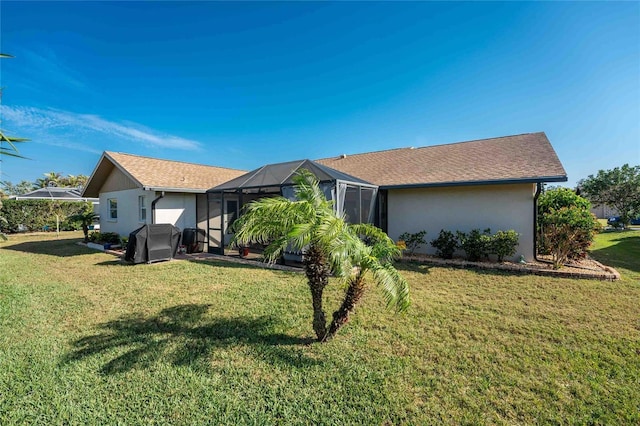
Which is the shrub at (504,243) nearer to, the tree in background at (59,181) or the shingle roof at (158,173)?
the shingle roof at (158,173)

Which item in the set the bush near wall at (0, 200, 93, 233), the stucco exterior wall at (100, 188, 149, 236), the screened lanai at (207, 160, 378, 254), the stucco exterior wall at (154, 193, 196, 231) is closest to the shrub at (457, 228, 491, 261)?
the screened lanai at (207, 160, 378, 254)

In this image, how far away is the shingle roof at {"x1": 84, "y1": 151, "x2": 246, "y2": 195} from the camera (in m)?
12.4

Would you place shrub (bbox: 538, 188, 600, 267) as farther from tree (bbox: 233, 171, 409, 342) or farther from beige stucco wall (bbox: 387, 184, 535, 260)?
tree (bbox: 233, 171, 409, 342)

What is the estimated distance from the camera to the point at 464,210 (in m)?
10.6

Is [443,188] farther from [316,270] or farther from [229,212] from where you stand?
[229,212]

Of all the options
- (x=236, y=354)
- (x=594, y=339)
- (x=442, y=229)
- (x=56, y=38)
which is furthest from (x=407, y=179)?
(x=56, y=38)

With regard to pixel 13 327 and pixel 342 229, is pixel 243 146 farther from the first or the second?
pixel 342 229

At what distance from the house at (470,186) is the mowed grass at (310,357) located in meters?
3.58

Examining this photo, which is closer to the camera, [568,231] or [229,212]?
[568,231]

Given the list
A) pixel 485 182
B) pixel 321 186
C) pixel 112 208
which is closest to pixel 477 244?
pixel 485 182

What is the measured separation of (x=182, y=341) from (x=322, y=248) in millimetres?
2803

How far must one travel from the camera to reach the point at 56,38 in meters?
10.0

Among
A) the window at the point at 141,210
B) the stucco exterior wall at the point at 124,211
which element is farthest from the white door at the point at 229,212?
the window at the point at 141,210

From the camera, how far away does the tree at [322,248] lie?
3.53 m
